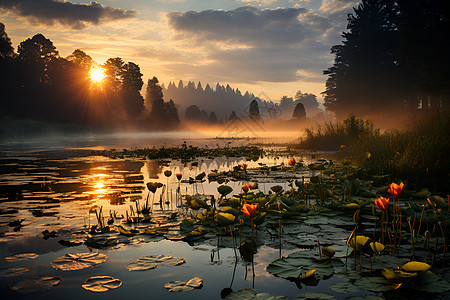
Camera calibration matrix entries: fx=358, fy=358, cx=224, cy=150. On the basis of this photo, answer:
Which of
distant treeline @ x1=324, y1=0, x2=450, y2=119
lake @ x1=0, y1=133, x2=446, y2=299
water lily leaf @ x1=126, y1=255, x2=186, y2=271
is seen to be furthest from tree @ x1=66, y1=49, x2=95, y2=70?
water lily leaf @ x1=126, y1=255, x2=186, y2=271

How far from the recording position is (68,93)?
2111 inches

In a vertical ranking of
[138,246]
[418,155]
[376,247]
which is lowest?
[138,246]

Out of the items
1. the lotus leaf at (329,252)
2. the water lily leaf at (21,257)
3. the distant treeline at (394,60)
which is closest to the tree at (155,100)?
the distant treeline at (394,60)

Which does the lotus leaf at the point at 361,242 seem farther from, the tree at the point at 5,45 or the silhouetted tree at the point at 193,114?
the silhouetted tree at the point at 193,114

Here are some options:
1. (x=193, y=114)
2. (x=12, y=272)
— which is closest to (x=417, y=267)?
(x=12, y=272)

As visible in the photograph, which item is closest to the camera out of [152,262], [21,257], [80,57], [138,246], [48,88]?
[152,262]

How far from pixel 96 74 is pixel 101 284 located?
7218 centimetres

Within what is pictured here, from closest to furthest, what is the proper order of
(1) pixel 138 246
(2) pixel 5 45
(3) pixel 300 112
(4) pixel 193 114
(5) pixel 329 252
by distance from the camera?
(5) pixel 329 252 → (1) pixel 138 246 → (2) pixel 5 45 → (3) pixel 300 112 → (4) pixel 193 114

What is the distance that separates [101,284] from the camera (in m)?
3.51

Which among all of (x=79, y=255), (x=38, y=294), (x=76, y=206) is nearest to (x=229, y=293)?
(x=38, y=294)

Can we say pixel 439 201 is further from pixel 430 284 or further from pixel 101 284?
pixel 101 284

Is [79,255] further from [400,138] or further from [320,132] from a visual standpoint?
[320,132]

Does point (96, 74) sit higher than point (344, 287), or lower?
higher

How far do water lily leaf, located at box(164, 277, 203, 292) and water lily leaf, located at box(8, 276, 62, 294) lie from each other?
1.14 m
